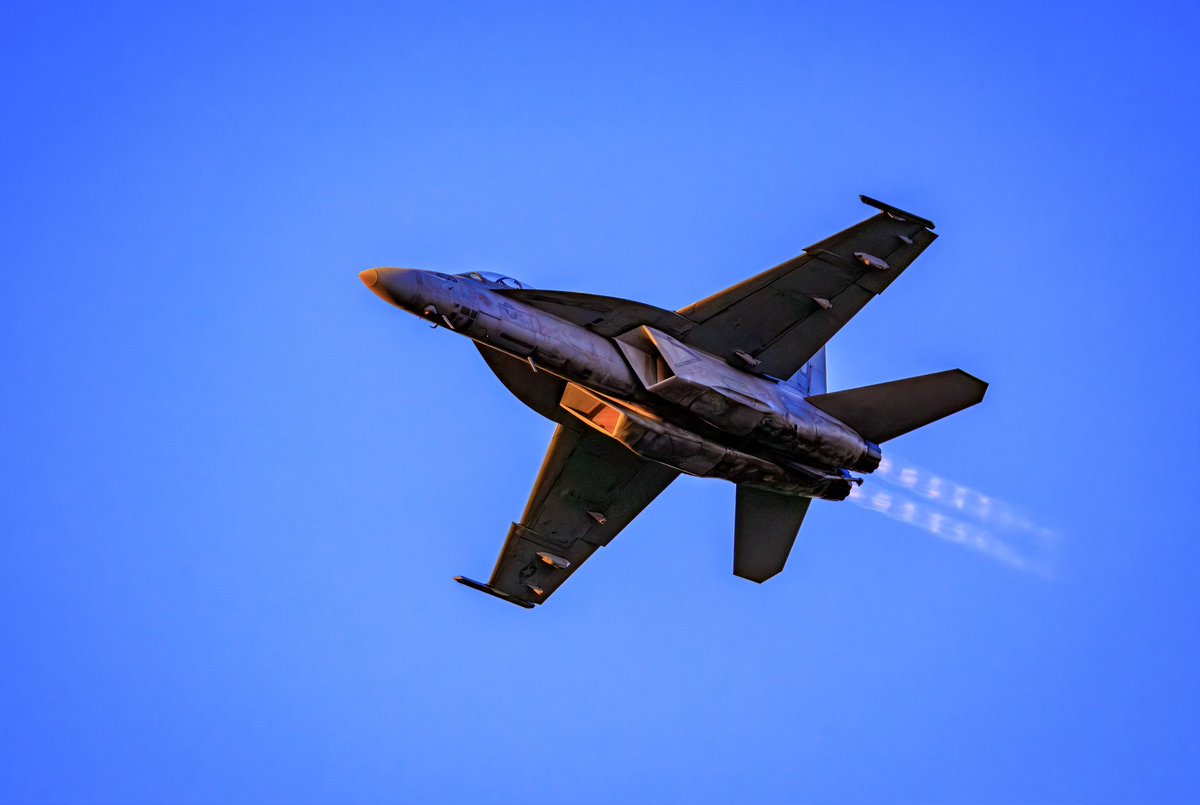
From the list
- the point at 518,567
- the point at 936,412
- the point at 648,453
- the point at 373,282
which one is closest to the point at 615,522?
the point at 518,567

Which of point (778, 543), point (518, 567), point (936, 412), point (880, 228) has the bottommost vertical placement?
point (518, 567)

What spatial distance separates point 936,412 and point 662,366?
5.50 m

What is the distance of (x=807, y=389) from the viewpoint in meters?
29.6

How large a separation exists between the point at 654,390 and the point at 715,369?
1.41 meters

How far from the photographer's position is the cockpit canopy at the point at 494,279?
24312 mm

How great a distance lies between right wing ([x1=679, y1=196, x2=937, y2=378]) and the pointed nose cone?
5121mm

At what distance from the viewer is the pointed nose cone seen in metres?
22.8

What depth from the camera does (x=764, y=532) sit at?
28.7 m

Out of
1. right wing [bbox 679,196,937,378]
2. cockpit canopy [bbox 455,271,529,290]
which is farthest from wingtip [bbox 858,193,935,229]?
cockpit canopy [bbox 455,271,529,290]

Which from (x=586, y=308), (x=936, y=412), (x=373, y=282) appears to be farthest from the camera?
(x=936, y=412)

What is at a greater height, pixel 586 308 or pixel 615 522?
pixel 586 308

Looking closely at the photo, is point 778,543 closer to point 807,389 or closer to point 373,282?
point 807,389

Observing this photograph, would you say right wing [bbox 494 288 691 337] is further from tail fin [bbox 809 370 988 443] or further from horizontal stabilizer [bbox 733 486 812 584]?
horizontal stabilizer [bbox 733 486 812 584]

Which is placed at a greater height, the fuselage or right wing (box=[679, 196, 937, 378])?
right wing (box=[679, 196, 937, 378])
